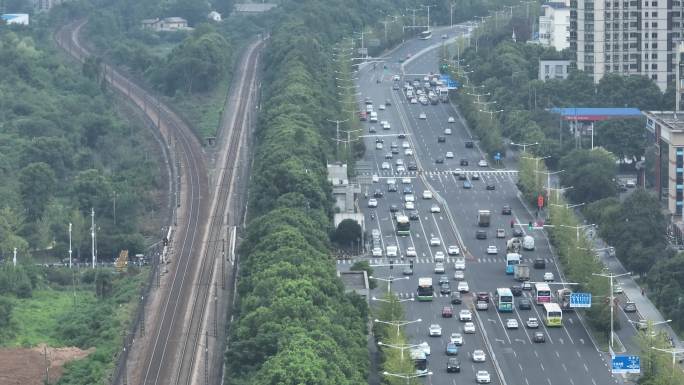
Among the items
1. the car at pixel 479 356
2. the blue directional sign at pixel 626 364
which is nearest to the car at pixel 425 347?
the car at pixel 479 356

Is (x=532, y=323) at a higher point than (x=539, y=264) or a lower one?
lower

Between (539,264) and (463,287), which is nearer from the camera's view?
(463,287)

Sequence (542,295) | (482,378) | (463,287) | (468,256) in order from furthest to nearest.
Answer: (468,256) < (463,287) < (542,295) < (482,378)

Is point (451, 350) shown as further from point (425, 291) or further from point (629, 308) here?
point (629, 308)

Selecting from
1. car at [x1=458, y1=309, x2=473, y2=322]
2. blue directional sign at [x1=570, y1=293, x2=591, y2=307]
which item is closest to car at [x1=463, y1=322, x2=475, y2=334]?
car at [x1=458, y1=309, x2=473, y2=322]

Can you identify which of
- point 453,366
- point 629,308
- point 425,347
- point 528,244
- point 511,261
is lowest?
point 453,366

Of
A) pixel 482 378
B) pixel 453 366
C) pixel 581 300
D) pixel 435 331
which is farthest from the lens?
pixel 581 300

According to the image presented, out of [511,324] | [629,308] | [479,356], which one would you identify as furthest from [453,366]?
[629,308]

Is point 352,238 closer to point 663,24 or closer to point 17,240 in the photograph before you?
point 17,240
